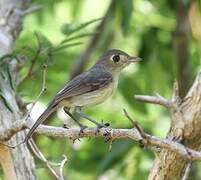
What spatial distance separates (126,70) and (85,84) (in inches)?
86.7

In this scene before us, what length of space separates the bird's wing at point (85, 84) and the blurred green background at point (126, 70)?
637 mm

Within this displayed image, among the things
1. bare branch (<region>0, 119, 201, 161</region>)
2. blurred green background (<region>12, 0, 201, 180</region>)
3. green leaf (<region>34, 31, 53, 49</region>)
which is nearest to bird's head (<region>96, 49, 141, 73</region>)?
blurred green background (<region>12, 0, 201, 180</region>)

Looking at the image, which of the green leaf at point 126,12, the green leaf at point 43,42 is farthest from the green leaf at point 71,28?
the green leaf at point 126,12

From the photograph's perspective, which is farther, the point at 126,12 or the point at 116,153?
the point at 126,12

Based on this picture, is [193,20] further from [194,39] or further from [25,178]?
[25,178]

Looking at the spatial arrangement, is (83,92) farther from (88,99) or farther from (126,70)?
(126,70)

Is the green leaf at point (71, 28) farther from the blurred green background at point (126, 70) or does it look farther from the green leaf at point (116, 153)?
the green leaf at point (116, 153)

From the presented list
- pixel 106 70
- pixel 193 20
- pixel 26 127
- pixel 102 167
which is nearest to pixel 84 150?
pixel 102 167

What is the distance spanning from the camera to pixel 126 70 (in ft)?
25.7

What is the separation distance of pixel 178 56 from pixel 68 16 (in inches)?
65.8

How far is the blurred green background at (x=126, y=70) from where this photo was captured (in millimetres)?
6828

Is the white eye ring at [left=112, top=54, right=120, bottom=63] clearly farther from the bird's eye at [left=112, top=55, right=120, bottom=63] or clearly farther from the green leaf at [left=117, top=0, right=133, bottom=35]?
the green leaf at [left=117, top=0, right=133, bottom=35]

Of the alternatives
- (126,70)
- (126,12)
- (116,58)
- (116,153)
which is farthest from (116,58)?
(126,70)

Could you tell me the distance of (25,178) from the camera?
206 inches
